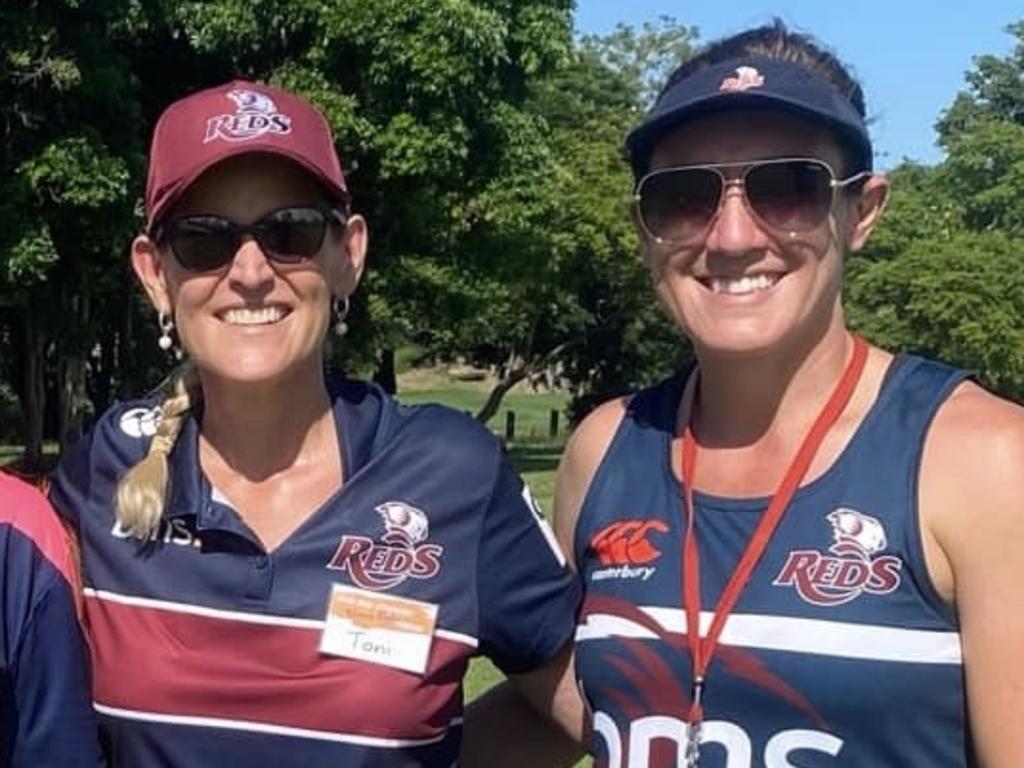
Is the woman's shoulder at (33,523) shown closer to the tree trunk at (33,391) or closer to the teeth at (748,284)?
the teeth at (748,284)

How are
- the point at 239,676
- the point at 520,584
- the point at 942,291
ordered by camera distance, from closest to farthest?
1. the point at 239,676
2. the point at 520,584
3. the point at 942,291

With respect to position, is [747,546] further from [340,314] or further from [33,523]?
[33,523]

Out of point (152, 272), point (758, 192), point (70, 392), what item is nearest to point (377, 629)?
point (152, 272)

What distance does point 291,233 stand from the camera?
341 centimetres

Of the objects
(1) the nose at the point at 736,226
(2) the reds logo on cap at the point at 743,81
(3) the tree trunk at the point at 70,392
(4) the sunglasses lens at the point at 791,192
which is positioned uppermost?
(2) the reds logo on cap at the point at 743,81

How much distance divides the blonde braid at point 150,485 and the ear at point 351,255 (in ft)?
1.29

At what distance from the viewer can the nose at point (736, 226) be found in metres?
3.17

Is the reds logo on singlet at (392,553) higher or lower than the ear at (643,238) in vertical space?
lower

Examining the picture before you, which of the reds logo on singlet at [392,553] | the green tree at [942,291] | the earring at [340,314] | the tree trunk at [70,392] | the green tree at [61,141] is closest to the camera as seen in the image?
the reds logo on singlet at [392,553]

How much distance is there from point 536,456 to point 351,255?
118 ft

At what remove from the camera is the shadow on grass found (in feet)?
113

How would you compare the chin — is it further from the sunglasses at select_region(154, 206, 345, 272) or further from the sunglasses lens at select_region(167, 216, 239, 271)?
the sunglasses lens at select_region(167, 216, 239, 271)

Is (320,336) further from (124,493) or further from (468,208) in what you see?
(468,208)

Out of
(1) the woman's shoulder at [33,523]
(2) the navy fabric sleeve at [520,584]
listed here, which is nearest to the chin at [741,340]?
(2) the navy fabric sleeve at [520,584]
